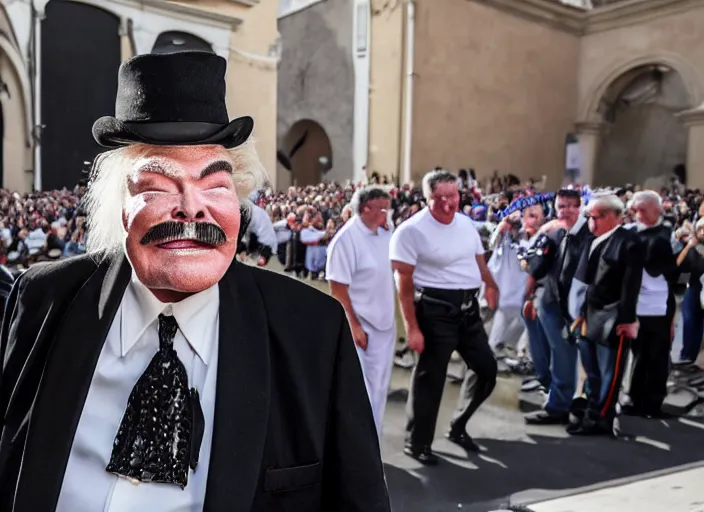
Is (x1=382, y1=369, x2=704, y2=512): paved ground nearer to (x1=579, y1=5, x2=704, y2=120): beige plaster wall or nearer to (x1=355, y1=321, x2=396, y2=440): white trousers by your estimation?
(x1=355, y1=321, x2=396, y2=440): white trousers

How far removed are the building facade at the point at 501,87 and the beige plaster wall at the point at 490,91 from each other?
0.02 m

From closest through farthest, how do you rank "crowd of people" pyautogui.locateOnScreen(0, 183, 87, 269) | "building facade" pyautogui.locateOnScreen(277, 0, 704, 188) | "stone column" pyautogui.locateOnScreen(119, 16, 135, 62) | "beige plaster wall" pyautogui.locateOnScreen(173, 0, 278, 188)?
"crowd of people" pyautogui.locateOnScreen(0, 183, 87, 269) → "stone column" pyautogui.locateOnScreen(119, 16, 135, 62) → "beige plaster wall" pyautogui.locateOnScreen(173, 0, 278, 188) → "building facade" pyautogui.locateOnScreen(277, 0, 704, 188)

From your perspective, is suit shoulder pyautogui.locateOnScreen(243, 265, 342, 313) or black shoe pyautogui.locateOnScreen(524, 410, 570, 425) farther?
black shoe pyautogui.locateOnScreen(524, 410, 570, 425)

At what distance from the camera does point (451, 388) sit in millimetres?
4988

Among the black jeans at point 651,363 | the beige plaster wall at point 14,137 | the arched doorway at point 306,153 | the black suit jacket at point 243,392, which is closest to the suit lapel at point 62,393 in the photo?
the black suit jacket at point 243,392

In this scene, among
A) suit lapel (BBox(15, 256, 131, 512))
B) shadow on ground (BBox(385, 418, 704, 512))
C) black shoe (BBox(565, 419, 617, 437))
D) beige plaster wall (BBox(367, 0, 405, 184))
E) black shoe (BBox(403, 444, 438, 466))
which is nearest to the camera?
suit lapel (BBox(15, 256, 131, 512))

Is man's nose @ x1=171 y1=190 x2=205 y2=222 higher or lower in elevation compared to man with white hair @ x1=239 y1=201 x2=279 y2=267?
higher

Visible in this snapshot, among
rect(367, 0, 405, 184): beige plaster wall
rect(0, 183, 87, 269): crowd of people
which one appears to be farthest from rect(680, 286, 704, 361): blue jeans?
rect(367, 0, 405, 184): beige plaster wall

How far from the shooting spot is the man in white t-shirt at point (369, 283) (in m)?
3.42

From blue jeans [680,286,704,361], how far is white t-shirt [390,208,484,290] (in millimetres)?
2712

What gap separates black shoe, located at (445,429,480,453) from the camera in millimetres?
3779

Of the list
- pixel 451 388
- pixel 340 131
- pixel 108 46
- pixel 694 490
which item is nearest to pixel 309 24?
pixel 340 131

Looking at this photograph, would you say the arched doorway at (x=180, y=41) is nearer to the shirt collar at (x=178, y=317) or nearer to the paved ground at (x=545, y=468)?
the paved ground at (x=545, y=468)

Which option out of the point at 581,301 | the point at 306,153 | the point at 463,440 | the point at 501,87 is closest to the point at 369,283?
the point at 463,440
